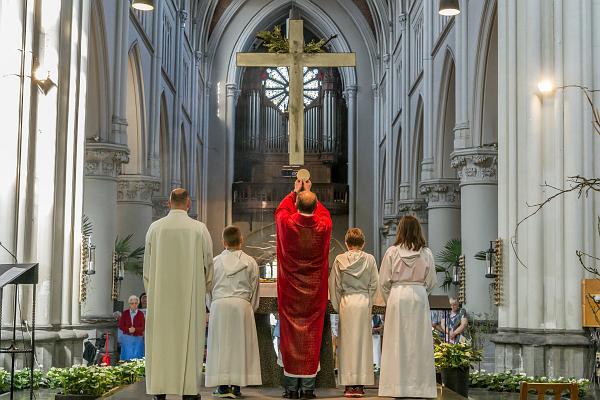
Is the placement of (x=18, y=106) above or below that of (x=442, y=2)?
below

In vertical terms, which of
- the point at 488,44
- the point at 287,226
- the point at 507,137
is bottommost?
the point at 287,226

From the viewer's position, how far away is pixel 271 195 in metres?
35.3

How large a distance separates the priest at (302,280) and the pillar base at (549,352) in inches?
161

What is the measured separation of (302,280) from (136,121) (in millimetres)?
14542

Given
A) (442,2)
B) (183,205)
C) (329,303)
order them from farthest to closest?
(442,2), (329,303), (183,205)

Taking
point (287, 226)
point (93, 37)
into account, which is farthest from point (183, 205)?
point (93, 37)

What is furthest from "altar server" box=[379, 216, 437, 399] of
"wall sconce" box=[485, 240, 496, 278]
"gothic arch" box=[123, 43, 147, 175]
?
"gothic arch" box=[123, 43, 147, 175]

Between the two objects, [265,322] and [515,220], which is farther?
[515,220]

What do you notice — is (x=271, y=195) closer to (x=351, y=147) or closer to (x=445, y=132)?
(x=351, y=147)

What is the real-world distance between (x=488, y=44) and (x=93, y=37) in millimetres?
7164

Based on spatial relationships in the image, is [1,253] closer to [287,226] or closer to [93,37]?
[287,226]

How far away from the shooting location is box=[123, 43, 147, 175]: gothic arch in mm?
21953

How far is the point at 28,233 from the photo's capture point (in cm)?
1130

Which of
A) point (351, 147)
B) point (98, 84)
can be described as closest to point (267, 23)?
point (351, 147)
